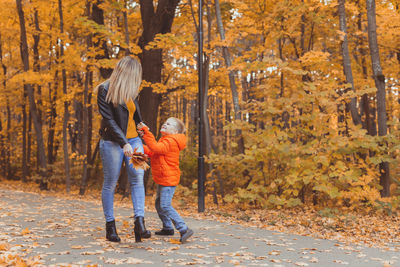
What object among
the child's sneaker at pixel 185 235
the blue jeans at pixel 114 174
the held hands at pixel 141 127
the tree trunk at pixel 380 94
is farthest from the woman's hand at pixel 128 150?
the tree trunk at pixel 380 94

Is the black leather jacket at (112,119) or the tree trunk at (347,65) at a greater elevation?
the tree trunk at (347,65)

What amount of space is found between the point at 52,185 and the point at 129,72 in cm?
1616

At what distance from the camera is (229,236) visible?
541 centimetres

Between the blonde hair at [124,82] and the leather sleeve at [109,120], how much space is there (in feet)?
0.23

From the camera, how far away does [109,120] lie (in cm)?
418

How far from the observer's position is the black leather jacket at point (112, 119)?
4.14 m

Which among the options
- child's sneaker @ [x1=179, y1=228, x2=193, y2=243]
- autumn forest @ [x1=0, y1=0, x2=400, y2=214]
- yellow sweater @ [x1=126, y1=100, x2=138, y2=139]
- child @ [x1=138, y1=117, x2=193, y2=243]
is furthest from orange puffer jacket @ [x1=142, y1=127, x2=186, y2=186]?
autumn forest @ [x1=0, y1=0, x2=400, y2=214]

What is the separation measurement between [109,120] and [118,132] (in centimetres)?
18

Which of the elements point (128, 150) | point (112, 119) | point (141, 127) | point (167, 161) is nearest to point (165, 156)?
point (167, 161)

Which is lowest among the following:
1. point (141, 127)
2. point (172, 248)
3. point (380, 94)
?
point (172, 248)

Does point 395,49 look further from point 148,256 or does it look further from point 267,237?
point 148,256

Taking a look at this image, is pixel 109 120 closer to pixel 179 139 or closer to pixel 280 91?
pixel 179 139

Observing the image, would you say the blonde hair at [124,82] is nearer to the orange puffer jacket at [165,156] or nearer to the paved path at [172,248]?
the orange puffer jacket at [165,156]

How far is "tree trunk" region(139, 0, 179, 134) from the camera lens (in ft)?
38.8
